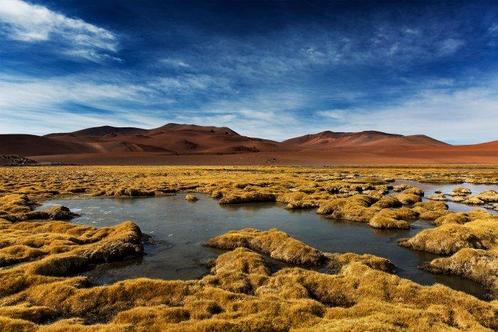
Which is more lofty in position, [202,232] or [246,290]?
[246,290]

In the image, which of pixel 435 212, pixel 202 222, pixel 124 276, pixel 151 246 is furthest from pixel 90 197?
pixel 435 212

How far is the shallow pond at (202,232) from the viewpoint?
21.6m

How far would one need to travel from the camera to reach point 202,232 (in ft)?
104

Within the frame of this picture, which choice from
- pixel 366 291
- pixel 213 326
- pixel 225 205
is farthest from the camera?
pixel 225 205

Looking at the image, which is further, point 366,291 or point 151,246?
point 151,246

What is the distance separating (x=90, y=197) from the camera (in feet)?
181

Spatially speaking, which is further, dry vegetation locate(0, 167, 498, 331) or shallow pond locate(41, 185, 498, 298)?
shallow pond locate(41, 185, 498, 298)

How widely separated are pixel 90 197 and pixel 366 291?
47399 millimetres

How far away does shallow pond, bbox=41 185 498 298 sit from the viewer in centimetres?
2164

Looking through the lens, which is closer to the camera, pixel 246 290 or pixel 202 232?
pixel 246 290

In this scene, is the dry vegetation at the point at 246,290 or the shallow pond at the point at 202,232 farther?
the shallow pond at the point at 202,232

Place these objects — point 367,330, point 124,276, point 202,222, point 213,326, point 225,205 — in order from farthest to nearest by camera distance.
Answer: point 225,205, point 202,222, point 124,276, point 213,326, point 367,330

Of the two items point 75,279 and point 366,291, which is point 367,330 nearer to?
point 366,291

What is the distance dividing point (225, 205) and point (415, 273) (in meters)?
28.7
